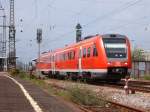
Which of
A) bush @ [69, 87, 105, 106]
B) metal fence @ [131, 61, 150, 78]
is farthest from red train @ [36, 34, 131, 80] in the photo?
metal fence @ [131, 61, 150, 78]

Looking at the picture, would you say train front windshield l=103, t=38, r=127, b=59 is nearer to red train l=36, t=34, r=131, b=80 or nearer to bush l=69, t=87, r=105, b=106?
red train l=36, t=34, r=131, b=80

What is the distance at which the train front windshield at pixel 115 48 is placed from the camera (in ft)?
119

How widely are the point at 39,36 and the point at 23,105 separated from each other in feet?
156

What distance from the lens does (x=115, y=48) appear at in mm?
36406

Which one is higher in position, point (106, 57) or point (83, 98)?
point (106, 57)

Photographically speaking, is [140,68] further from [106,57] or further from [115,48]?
[106,57]

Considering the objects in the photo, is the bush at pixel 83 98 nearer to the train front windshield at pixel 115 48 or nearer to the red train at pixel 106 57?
the red train at pixel 106 57

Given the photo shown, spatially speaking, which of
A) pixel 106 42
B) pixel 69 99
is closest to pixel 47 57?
pixel 106 42

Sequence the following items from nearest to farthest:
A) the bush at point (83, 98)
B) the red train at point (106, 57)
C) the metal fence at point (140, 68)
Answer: the bush at point (83, 98) < the red train at point (106, 57) < the metal fence at point (140, 68)

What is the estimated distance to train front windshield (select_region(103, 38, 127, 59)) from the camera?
119 feet

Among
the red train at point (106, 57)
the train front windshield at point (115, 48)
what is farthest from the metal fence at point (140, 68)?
the train front windshield at point (115, 48)

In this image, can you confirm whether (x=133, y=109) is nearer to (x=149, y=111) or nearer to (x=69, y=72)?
(x=149, y=111)

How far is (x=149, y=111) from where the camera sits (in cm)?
1833

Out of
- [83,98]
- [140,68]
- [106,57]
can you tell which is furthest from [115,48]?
[140,68]
